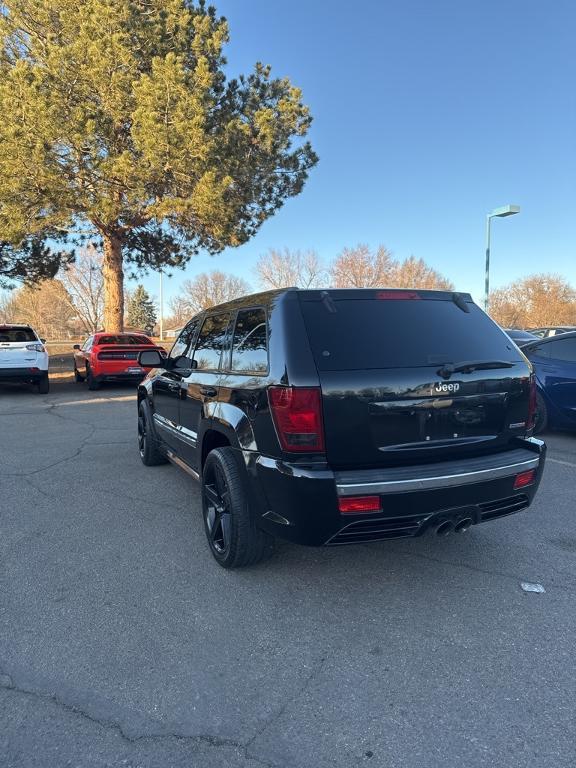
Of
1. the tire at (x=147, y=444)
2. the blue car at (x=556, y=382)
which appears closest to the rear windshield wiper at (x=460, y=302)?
the tire at (x=147, y=444)

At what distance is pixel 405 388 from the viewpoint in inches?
113

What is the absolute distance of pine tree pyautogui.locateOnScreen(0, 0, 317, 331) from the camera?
512 inches

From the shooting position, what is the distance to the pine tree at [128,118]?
42.7ft

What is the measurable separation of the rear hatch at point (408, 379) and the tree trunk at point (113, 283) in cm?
1647

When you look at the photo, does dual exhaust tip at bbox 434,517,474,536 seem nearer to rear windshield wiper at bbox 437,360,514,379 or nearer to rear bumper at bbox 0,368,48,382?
rear windshield wiper at bbox 437,360,514,379

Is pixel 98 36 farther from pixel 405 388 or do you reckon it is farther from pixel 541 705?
pixel 541 705

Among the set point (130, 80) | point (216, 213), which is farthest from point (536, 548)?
point (130, 80)

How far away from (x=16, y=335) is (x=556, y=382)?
11761 mm

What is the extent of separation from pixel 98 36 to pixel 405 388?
1471 cm

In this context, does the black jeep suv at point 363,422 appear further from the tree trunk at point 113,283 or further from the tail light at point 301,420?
the tree trunk at point 113,283

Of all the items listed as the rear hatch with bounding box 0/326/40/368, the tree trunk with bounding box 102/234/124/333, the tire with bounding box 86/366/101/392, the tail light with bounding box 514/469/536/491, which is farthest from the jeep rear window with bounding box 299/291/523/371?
the tree trunk with bounding box 102/234/124/333

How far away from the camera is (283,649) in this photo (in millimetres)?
2639

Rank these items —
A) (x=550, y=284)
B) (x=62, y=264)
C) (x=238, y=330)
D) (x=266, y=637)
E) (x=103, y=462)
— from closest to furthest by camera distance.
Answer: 1. (x=266, y=637)
2. (x=238, y=330)
3. (x=103, y=462)
4. (x=62, y=264)
5. (x=550, y=284)

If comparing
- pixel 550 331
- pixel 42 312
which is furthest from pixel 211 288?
pixel 550 331
